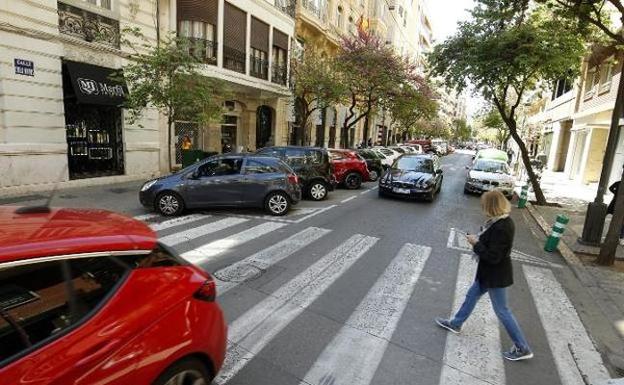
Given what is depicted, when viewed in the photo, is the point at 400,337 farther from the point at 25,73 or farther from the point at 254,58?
the point at 254,58

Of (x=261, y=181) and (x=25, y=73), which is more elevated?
(x=25, y=73)

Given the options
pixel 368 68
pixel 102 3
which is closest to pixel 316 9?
pixel 368 68

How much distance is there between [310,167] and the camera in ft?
42.5

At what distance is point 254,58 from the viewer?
2036cm

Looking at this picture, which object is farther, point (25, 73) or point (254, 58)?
point (254, 58)

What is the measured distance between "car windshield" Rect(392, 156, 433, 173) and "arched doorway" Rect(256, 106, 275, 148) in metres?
10.8

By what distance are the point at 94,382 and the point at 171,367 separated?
53cm

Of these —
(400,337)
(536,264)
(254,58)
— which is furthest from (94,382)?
(254,58)

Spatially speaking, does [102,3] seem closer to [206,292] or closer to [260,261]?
[260,261]

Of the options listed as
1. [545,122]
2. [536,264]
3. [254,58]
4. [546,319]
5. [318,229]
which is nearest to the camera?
[546,319]

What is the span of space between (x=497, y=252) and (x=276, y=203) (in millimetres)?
6706

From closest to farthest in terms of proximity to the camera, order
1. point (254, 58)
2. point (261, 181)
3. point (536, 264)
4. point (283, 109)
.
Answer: point (536, 264)
point (261, 181)
point (254, 58)
point (283, 109)

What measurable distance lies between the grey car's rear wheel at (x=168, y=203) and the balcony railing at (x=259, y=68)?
39.9 ft

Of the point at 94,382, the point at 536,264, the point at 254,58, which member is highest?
the point at 254,58
